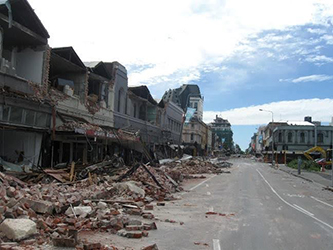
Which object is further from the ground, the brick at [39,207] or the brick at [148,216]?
the brick at [39,207]

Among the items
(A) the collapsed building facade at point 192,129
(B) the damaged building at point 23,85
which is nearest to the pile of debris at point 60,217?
(B) the damaged building at point 23,85

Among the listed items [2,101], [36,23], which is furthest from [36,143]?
[36,23]

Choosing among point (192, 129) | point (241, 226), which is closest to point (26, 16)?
point (241, 226)

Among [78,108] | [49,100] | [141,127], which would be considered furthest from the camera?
[141,127]

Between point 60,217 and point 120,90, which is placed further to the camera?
point 120,90

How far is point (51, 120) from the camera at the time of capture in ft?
65.5

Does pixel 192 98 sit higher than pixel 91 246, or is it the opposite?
pixel 192 98

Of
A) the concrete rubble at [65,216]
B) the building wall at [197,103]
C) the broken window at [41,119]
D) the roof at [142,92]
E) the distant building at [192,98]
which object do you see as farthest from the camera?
the building wall at [197,103]

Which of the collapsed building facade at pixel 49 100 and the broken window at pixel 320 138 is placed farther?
the broken window at pixel 320 138

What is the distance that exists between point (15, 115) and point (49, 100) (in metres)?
3.30

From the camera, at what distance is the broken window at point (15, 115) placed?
16.6 metres

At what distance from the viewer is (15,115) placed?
1681cm

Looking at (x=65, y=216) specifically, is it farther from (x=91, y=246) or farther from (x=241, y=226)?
(x=241, y=226)

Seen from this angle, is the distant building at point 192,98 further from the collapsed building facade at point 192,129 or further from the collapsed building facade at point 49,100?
the collapsed building facade at point 49,100
